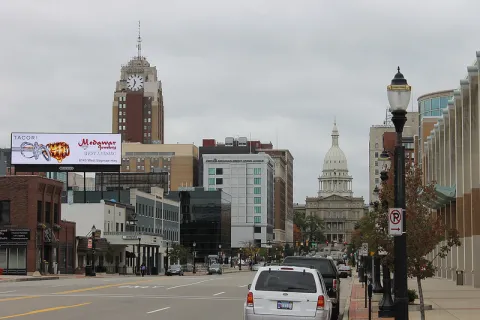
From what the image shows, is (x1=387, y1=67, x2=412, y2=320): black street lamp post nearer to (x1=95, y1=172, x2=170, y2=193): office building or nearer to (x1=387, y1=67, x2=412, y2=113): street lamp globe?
(x1=387, y1=67, x2=412, y2=113): street lamp globe

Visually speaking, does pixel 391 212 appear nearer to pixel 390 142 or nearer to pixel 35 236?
pixel 35 236

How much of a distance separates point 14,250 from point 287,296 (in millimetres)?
59552

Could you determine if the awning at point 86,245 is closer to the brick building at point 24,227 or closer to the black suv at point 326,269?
the brick building at point 24,227

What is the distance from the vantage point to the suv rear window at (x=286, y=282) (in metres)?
19.4

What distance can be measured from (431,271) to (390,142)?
95.7m

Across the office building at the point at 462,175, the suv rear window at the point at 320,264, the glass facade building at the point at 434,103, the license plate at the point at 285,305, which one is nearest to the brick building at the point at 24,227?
the office building at the point at 462,175

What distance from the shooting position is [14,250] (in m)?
74.8

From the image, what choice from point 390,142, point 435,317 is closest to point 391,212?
point 435,317

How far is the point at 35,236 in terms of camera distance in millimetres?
75375

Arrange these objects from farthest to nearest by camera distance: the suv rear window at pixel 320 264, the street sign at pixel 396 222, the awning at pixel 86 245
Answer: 1. the awning at pixel 86 245
2. the suv rear window at pixel 320 264
3. the street sign at pixel 396 222

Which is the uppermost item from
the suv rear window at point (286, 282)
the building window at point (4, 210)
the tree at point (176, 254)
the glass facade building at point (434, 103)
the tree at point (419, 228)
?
the glass facade building at point (434, 103)

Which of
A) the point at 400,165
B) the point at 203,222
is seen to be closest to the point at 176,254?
the point at 203,222

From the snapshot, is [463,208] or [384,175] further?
[463,208]

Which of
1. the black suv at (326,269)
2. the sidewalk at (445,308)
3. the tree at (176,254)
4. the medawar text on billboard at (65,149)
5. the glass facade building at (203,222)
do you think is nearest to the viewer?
the sidewalk at (445,308)
